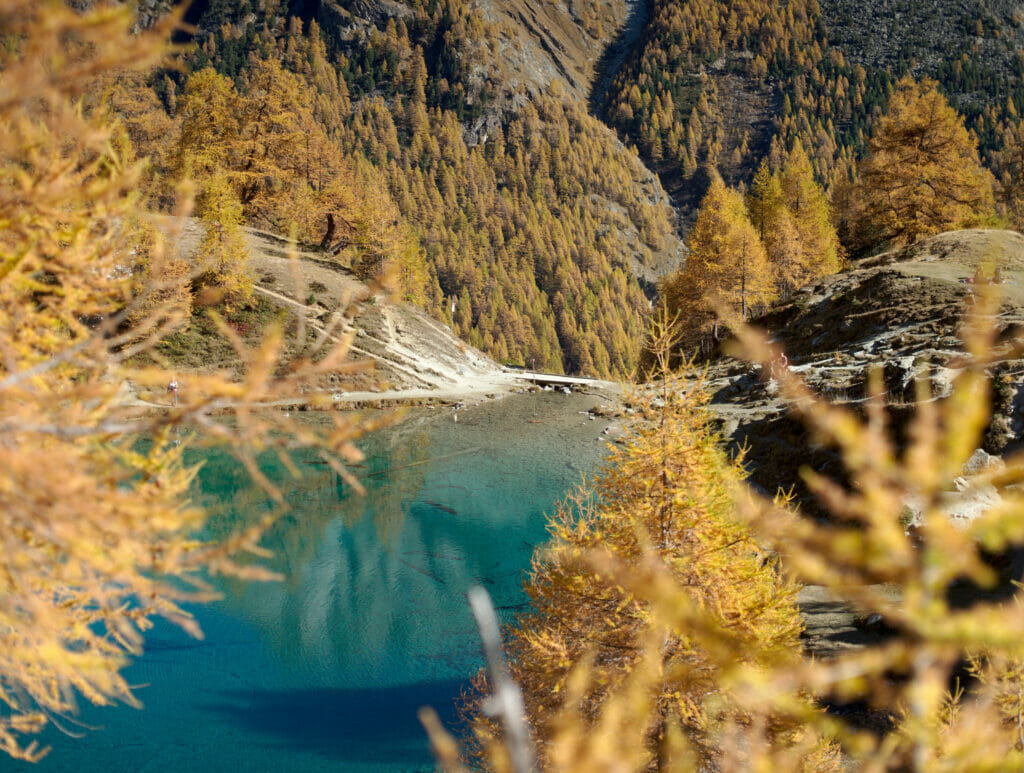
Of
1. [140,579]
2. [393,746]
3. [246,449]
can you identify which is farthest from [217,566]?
[393,746]

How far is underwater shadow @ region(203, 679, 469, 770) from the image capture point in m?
11.4

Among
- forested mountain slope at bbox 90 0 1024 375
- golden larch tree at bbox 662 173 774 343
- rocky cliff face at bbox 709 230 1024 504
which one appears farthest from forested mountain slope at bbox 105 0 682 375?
rocky cliff face at bbox 709 230 1024 504

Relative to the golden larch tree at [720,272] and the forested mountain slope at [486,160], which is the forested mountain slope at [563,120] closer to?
the forested mountain slope at [486,160]

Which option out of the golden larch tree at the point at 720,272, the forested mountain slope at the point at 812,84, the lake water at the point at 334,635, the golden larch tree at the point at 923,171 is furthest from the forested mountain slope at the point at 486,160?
the lake water at the point at 334,635

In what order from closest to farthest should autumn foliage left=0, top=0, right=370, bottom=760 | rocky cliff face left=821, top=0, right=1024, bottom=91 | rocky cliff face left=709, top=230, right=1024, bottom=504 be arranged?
autumn foliage left=0, top=0, right=370, bottom=760 → rocky cliff face left=709, top=230, right=1024, bottom=504 → rocky cliff face left=821, top=0, right=1024, bottom=91

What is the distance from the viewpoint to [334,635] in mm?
14602

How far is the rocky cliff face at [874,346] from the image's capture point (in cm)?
1703

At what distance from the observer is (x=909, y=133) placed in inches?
1308

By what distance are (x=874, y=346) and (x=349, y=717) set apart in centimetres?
2255

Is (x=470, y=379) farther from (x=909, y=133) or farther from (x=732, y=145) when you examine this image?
(x=732, y=145)

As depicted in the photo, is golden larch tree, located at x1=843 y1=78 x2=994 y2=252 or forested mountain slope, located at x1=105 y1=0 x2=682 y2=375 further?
forested mountain slope, located at x1=105 y1=0 x2=682 y2=375

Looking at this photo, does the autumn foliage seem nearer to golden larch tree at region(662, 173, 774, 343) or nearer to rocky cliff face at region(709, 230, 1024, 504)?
rocky cliff face at region(709, 230, 1024, 504)

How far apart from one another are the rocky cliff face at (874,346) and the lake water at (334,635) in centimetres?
729

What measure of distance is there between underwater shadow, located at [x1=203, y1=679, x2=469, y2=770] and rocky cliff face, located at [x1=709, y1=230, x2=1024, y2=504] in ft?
33.6
